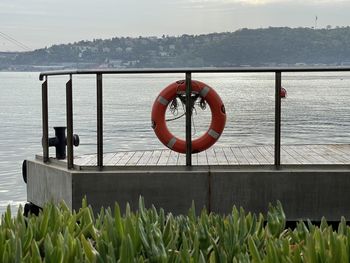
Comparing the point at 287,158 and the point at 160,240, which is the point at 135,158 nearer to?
the point at 287,158

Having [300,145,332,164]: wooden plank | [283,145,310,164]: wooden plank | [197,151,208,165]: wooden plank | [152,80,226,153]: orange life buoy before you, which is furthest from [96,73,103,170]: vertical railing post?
[300,145,332,164]: wooden plank

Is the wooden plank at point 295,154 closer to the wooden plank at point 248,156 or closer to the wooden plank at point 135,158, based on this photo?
the wooden plank at point 248,156

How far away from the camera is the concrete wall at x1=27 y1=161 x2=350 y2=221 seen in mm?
6656

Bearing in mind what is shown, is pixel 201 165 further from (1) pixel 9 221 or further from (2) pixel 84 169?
(1) pixel 9 221

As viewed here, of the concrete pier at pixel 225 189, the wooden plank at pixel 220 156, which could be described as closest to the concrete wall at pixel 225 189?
the concrete pier at pixel 225 189

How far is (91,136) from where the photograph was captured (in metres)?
33.9

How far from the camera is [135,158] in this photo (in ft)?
25.1

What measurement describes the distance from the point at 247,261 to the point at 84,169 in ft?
16.4

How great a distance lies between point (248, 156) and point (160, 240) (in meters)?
5.45

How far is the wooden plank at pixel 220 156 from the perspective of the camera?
7160 millimetres

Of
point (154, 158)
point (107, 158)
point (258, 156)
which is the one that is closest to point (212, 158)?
point (258, 156)

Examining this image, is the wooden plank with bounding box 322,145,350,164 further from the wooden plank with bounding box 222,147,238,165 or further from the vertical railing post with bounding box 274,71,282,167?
the wooden plank with bounding box 222,147,238,165

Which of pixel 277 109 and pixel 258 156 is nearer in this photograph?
pixel 277 109

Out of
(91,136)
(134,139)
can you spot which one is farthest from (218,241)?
(91,136)
